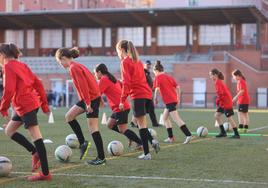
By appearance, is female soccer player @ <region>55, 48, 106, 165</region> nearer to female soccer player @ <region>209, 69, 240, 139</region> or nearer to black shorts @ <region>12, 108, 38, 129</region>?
black shorts @ <region>12, 108, 38, 129</region>

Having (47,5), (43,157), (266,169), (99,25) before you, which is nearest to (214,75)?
(266,169)

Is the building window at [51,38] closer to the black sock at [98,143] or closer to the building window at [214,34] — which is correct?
the building window at [214,34]

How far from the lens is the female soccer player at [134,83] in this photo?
10398 millimetres

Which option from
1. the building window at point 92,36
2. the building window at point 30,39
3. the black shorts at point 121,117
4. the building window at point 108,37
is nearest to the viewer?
the black shorts at point 121,117

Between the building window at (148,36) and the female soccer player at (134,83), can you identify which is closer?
the female soccer player at (134,83)

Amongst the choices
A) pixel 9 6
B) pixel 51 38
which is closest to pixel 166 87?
pixel 51 38

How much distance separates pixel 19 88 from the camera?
8.26m

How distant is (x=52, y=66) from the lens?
2314 inches

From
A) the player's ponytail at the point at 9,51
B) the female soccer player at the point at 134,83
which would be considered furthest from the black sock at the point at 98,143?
the player's ponytail at the point at 9,51

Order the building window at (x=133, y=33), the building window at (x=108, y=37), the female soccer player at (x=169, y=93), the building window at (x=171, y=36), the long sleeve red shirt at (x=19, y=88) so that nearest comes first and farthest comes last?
1. the long sleeve red shirt at (x=19, y=88)
2. the female soccer player at (x=169, y=93)
3. the building window at (x=171, y=36)
4. the building window at (x=133, y=33)
5. the building window at (x=108, y=37)

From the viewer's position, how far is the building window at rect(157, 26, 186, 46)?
61.8 metres

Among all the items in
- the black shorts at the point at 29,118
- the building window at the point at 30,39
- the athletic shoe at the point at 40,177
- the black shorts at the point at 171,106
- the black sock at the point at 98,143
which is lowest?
the athletic shoe at the point at 40,177

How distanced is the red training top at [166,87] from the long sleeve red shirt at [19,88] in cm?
578

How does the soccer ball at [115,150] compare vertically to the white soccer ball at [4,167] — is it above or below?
below
